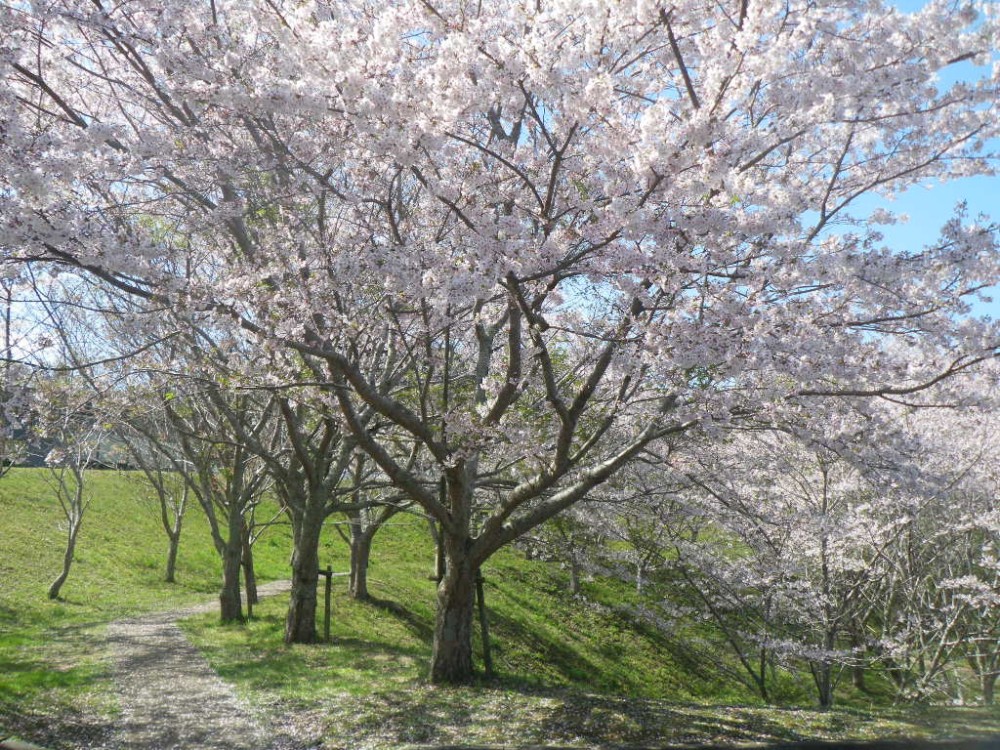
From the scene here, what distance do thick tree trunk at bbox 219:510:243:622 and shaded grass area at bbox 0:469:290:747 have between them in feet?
8.90

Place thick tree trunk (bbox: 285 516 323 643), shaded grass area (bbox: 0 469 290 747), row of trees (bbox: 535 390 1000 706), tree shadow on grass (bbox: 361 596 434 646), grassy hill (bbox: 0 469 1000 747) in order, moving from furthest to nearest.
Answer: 1. tree shadow on grass (bbox: 361 596 434 646)
2. thick tree trunk (bbox: 285 516 323 643)
3. row of trees (bbox: 535 390 1000 706)
4. shaded grass area (bbox: 0 469 290 747)
5. grassy hill (bbox: 0 469 1000 747)

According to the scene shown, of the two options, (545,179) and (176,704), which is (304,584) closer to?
(176,704)

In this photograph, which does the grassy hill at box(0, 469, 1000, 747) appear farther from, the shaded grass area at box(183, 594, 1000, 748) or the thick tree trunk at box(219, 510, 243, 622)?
the thick tree trunk at box(219, 510, 243, 622)

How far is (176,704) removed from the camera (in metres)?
9.97

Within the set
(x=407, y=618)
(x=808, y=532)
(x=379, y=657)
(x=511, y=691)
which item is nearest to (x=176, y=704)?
(x=379, y=657)

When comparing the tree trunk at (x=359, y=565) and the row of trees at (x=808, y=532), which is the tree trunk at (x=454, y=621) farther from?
the tree trunk at (x=359, y=565)

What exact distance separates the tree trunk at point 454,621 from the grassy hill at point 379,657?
0.34 metres

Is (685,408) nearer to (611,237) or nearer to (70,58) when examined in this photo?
(611,237)

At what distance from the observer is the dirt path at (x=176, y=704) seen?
825 cm

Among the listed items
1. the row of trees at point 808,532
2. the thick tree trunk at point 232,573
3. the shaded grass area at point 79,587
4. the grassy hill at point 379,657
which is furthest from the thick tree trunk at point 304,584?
the row of trees at point 808,532

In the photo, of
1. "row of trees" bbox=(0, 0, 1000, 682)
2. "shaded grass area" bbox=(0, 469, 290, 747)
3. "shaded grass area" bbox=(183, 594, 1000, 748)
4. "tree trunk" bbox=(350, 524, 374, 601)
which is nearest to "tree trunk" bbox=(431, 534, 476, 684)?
"shaded grass area" bbox=(183, 594, 1000, 748)

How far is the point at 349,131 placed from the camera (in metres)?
7.44

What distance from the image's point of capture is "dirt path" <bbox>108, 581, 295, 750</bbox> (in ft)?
27.1

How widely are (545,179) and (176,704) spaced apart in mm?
8384
